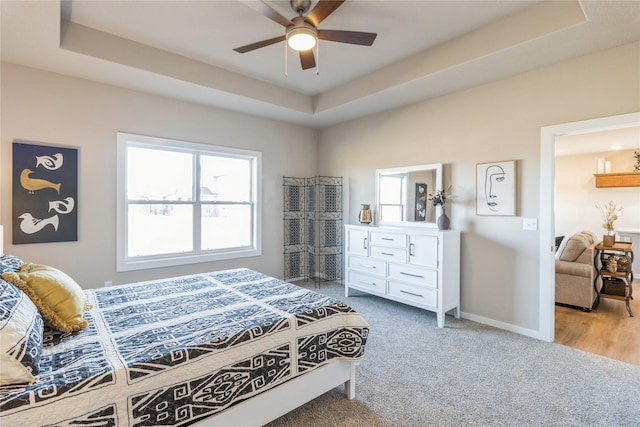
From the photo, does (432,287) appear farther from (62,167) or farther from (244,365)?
(62,167)

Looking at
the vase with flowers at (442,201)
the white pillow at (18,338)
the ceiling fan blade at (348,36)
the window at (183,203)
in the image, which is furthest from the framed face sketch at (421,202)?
the white pillow at (18,338)

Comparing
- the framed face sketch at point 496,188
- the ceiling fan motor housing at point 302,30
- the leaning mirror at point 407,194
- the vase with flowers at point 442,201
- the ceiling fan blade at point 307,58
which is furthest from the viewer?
the leaning mirror at point 407,194

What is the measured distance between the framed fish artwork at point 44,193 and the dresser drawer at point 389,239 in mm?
3408

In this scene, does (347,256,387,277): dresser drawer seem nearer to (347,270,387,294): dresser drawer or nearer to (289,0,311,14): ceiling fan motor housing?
(347,270,387,294): dresser drawer

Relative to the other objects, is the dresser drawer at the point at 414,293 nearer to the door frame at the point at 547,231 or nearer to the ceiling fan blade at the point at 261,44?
the door frame at the point at 547,231

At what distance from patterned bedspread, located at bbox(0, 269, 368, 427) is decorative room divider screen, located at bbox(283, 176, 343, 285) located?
8.80ft

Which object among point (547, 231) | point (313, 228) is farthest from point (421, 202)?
point (313, 228)

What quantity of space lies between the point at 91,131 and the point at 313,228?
3273mm

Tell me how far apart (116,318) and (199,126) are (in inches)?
Answer: 114

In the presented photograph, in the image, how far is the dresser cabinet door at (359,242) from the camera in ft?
13.5

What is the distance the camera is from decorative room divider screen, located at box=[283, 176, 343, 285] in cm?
510

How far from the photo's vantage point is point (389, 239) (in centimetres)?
382

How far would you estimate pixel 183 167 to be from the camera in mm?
4113

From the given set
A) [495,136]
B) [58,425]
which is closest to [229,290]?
[58,425]
